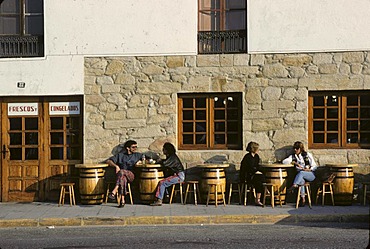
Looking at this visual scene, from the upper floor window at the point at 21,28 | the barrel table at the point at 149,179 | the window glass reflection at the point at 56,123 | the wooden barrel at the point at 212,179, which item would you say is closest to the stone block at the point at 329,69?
the wooden barrel at the point at 212,179

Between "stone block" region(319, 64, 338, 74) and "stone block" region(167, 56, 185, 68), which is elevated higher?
"stone block" region(167, 56, 185, 68)

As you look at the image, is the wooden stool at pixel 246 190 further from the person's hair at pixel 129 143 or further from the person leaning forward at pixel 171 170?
the person's hair at pixel 129 143

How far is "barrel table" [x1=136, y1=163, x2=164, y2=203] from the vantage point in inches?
516

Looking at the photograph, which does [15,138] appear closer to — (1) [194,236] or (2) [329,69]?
(1) [194,236]

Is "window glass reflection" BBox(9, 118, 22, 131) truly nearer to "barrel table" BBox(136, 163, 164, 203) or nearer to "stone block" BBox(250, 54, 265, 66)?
"barrel table" BBox(136, 163, 164, 203)

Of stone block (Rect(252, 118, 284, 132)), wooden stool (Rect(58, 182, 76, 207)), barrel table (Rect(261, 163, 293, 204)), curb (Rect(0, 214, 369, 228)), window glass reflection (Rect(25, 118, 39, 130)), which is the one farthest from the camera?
window glass reflection (Rect(25, 118, 39, 130))

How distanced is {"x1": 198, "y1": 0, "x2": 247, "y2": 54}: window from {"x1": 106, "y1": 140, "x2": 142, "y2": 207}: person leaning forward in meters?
2.72

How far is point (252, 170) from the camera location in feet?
42.6

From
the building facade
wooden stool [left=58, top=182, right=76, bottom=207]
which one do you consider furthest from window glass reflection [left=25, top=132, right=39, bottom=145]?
wooden stool [left=58, top=182, right=76, bottom=207]

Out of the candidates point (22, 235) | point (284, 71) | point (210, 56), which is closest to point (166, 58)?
point (210, 56)

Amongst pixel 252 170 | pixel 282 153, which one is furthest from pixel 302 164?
pixel 252 170

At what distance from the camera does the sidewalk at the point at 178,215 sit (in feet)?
38.0

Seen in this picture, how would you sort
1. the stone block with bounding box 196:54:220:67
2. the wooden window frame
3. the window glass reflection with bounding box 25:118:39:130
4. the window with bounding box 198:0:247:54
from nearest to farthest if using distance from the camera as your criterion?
the stone block with bounding box 196:54:220:67
the window with bounding box 198:0:247:54
the wooden window frame
the window glass reflection with bounding box 25:118:39:130

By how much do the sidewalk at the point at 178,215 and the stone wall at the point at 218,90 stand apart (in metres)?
1.63
